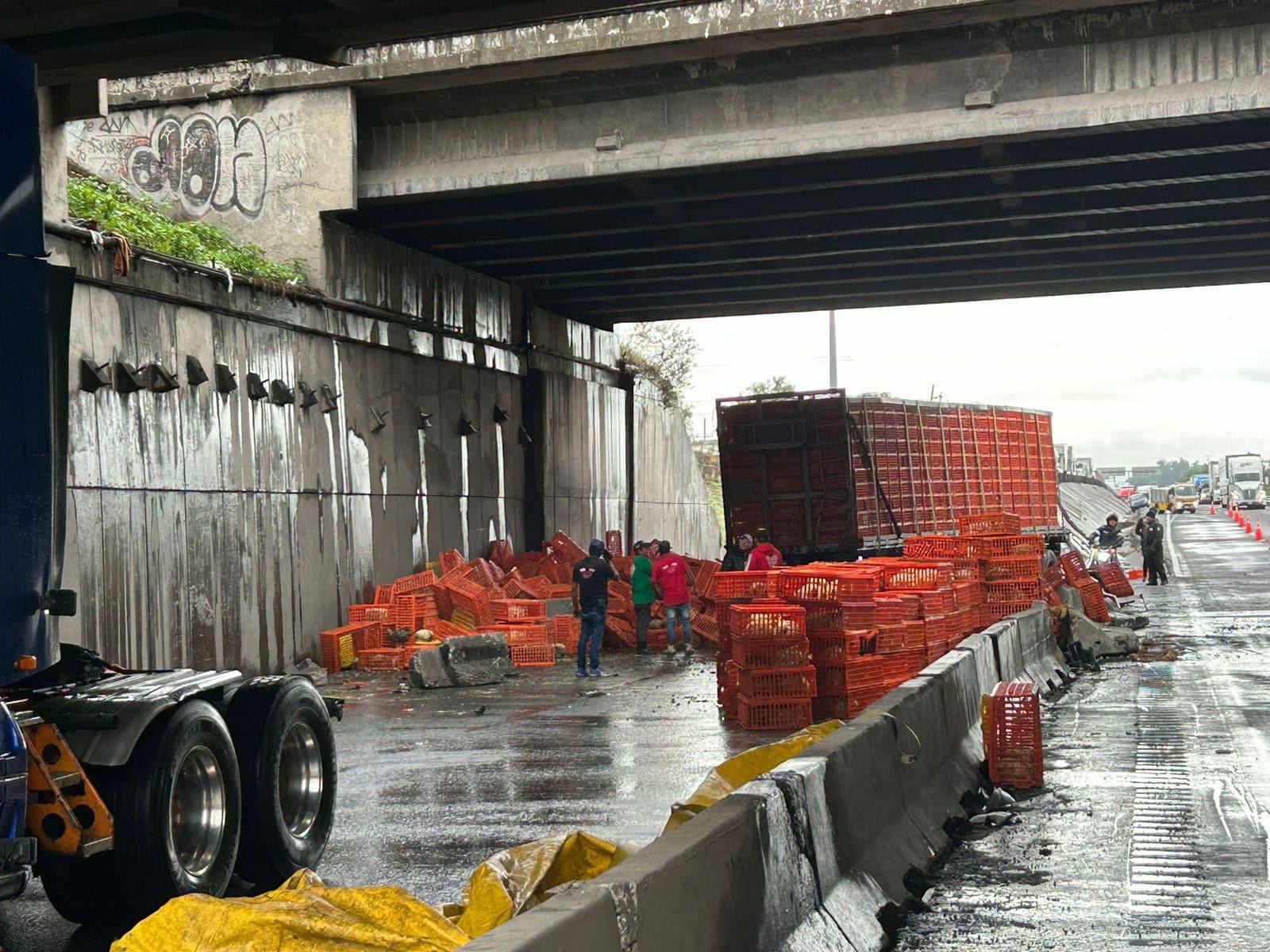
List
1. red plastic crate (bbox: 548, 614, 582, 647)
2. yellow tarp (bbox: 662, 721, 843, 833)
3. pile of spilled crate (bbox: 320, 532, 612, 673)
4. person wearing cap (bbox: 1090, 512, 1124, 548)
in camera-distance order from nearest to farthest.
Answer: yellow tarp (bbox: 662, 721, 843, 833) < pile of spilled crate (bbox: 320, 532, 612, 673) < red plastic crate (bbox: 548, 614, 582, 647) < person wearing cap (bbox: 1090, 512, 1124, 548)

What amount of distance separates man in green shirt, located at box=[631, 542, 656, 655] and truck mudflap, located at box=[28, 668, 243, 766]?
53.7 ft

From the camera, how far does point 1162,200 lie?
25094 mm

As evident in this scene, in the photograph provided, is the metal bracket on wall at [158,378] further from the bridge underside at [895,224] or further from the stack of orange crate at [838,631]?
the stack of orange crate at [838,631]

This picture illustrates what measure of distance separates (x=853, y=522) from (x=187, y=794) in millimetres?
21224

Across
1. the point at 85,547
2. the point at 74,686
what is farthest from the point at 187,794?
the point at 85,547

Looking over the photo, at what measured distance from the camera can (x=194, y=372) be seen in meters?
18.5

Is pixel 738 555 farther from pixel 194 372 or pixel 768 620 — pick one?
pixel 768 620

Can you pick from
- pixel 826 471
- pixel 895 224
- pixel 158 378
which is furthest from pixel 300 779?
pixel 826 471

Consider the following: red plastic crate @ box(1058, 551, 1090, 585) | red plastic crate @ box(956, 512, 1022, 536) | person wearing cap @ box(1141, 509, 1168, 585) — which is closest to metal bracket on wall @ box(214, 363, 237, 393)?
red plastic crate @ box(956, 512, 1022, 536)

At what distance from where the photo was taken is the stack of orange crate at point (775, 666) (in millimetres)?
14406

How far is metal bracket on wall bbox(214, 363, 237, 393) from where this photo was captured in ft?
62.7

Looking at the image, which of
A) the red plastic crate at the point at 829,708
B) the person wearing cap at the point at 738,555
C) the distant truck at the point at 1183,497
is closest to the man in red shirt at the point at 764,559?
the person wearing cap at the point at 738,555

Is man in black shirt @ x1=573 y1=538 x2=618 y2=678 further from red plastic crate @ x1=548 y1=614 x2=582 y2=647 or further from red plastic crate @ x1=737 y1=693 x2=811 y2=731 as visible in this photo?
red plastic crate @ x1=737 y1=693 x2=811 y2=731

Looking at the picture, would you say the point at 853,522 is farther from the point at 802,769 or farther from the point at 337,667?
the point at 802,769
